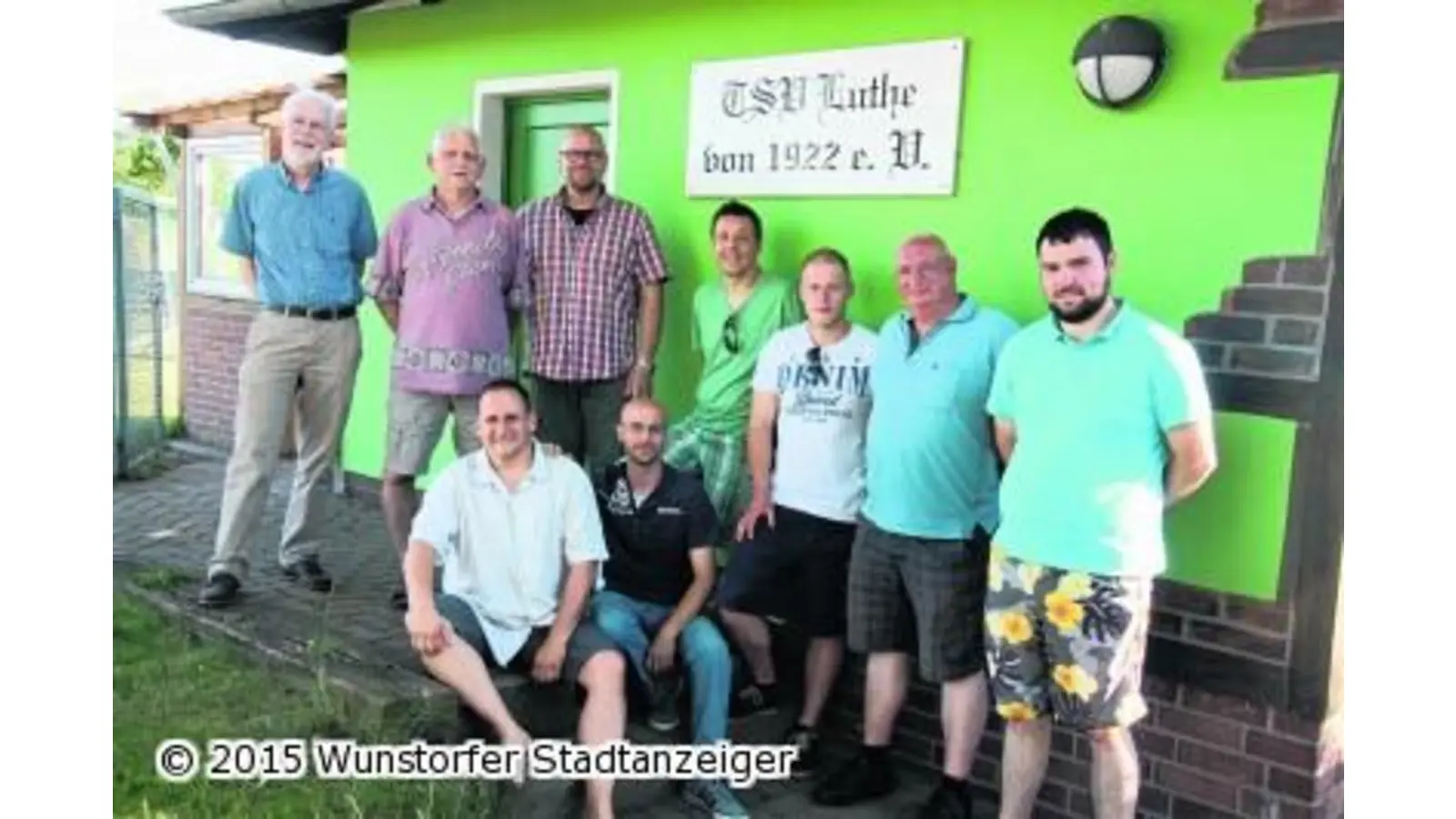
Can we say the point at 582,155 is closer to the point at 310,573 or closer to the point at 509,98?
the point at 509,98

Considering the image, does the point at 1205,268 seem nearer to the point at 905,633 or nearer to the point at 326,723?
the point at 905,633

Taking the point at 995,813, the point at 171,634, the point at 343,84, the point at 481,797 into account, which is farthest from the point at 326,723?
the point at 343,84

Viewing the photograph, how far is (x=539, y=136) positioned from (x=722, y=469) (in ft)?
5.04

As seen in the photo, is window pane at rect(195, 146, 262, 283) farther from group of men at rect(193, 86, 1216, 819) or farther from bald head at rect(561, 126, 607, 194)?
bald head at rect(561, 126, 607, 194)

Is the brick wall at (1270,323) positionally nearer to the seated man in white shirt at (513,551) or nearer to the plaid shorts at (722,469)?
the plaid shorts at (722,469)

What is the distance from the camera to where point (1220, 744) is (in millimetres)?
2582

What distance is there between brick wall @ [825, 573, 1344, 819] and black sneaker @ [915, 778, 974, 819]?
23 centimetres

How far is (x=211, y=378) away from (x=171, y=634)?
3.30 ft

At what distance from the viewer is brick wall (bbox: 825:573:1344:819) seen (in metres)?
2.48

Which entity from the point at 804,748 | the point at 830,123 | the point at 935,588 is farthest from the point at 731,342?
the point at 804,748

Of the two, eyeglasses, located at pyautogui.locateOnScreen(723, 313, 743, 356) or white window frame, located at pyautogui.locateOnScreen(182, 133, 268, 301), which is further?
white window frame, located at pyautogui.locateOnScreen(182, 133, 268, 301)

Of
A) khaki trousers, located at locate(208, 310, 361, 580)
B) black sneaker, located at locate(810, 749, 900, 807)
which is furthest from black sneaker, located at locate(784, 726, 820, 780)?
khaki trousers, located at locate(208, 310, 361, 580)

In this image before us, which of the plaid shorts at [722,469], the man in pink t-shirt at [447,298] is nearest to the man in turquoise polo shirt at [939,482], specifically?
the plaid shorts at [722,469]
